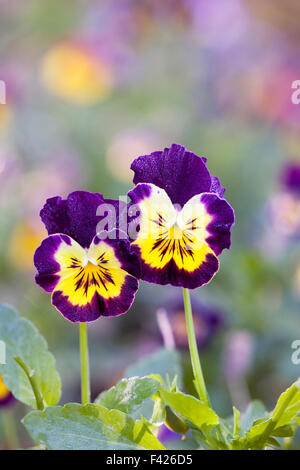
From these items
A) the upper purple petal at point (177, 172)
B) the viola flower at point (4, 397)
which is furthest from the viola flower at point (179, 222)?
the viola flower at point (4, 397)

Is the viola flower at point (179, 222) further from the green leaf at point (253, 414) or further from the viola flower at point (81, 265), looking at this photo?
the green leaf at point (253, 414)

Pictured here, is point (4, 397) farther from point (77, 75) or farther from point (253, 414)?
point (77, 75)

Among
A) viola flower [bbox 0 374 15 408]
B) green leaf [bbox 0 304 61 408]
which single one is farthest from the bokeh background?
green leaf [bbox 0 304 61 408]

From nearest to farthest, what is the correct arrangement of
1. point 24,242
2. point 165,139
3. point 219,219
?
point 219,219, point 24,242, point 165,139

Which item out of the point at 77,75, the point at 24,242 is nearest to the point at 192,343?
the point at 24,242
